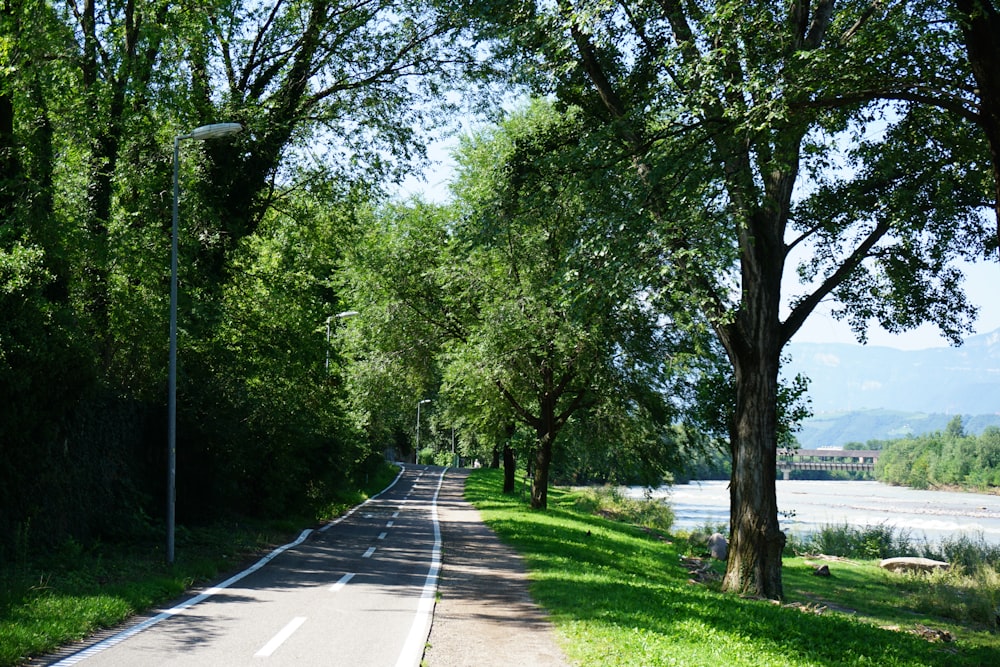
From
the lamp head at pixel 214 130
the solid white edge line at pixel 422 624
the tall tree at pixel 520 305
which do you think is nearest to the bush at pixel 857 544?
the tall tree at pixel 520 305

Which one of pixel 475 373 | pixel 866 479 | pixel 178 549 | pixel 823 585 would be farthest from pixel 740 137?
pixel 866 479

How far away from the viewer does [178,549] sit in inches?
617

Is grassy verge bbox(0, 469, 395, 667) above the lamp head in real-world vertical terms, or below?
below

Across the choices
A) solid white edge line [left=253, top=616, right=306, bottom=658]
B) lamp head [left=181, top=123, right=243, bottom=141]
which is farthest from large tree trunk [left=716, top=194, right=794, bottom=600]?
lamp head [left=181, top=123, right=243, bottom=141]

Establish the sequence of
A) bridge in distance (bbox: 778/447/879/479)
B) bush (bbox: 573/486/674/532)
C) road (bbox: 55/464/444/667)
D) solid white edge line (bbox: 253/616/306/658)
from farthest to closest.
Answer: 1. bridge in distance (bbox: 778/447/879/479)
2. bush (bbox: 573/486/674/532)
3. solid white edge line (bbox: 253/616/306/658)
4. road (bbox: 55/464/444/667)

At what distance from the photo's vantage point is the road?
318 inches

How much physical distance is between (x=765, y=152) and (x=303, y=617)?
894cm

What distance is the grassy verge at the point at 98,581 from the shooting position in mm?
8531

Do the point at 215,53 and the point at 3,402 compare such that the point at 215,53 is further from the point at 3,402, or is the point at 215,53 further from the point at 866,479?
the point at 866,479

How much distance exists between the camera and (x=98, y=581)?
38.7 ft

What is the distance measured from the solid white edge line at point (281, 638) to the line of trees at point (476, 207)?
215 inches

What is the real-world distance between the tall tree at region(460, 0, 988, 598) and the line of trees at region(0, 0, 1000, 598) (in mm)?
57

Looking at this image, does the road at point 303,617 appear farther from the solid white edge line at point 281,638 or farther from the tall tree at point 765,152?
the tall tree at point 765,152

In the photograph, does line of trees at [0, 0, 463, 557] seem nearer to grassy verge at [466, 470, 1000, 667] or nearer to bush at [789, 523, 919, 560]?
grassy verge at [466, 470, 1000, 667]
